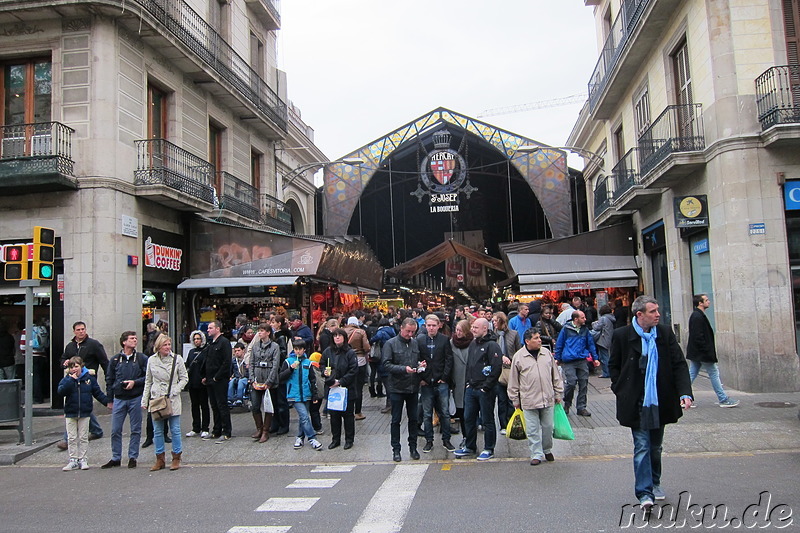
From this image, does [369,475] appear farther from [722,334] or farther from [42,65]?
[42,65]

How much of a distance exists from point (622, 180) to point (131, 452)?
14.6 meters

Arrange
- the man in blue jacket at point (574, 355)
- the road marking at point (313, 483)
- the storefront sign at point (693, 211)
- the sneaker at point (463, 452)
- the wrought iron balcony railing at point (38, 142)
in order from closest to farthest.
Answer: the road marking at point (313, 483) → the sneaker at point (463, 452) → the man in blue jacket at point (574, 355) → the wrought iron balcony railing at point (38, 142) → the storefront sign at point (693, 211)

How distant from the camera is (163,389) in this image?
7.84 m

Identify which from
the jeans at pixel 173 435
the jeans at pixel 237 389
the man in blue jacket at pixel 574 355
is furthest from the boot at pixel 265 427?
the man in blue jacket at pixel 574 355

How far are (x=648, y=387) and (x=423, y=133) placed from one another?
83.4 ft

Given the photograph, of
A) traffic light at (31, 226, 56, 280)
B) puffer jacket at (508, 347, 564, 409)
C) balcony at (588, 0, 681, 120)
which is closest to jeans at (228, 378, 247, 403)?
traffic light at (31, 226, 56, 280)

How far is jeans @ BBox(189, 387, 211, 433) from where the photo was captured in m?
9.54

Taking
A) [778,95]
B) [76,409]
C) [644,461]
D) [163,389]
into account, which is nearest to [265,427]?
[163,389]

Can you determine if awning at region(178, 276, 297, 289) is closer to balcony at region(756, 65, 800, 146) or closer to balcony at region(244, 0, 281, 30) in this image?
balcony at region(244, 0, 281, 30)

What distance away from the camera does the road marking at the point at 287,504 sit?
5859mm

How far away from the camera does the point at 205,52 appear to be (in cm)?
1619

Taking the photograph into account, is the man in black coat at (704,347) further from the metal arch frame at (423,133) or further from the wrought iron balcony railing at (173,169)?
the metal arch frame at (423,133)

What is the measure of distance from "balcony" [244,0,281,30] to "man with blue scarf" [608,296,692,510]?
61.2 feet

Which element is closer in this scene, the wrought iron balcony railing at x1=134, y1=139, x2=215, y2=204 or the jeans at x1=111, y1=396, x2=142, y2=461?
the jeans at x1=111, y1=396, x2=142, y2=461
